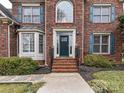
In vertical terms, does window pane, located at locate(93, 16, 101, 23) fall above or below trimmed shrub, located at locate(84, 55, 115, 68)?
above

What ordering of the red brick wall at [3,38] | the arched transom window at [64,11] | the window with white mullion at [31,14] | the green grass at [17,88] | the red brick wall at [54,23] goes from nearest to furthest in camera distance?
the green grass at [17,88]
the red brick wall at [3,38]
the red brick wall at [54,23]
the arched transom window at [64,11]
the window with white mullion at [31,14]

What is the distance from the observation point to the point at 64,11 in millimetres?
24891

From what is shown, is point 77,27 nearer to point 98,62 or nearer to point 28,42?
point 98,62

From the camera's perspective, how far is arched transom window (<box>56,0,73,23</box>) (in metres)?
24.8

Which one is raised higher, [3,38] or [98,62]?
[3,38]

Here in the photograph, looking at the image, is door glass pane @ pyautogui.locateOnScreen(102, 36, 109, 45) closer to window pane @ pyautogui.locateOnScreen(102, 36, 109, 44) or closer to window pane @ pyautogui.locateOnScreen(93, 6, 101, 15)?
window pane @ pyautogui.locateOnScreen(102, 36, 109, 44)

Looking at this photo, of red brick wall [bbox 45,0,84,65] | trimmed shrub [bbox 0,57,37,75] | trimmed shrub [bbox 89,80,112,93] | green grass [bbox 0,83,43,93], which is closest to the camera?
trimmed shrub [bbox 89,80,112,93]

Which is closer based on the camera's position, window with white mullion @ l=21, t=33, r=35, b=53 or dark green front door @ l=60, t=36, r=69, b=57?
window with white mullion @ l=21, t=33, r=35, b=53

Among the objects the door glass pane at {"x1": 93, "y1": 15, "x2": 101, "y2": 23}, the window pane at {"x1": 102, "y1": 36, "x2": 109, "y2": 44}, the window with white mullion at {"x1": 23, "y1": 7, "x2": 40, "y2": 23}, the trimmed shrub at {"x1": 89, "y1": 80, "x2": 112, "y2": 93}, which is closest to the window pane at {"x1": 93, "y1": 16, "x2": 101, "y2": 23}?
the door glass pane at {"x1": 93, "y1": 15, "x2": 101, "y2": 23}

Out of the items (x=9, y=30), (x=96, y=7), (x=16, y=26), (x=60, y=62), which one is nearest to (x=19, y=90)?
(x=60, y=62)

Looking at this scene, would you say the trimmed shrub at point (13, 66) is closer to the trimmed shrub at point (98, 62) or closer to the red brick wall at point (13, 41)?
the red brick wall at point (13, 41)

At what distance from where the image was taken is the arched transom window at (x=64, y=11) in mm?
24778

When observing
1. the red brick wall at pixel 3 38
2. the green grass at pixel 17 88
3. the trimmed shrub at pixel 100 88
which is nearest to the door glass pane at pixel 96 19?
the red brick wall at pixel 3 38

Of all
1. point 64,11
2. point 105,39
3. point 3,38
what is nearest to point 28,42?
point 3,38
